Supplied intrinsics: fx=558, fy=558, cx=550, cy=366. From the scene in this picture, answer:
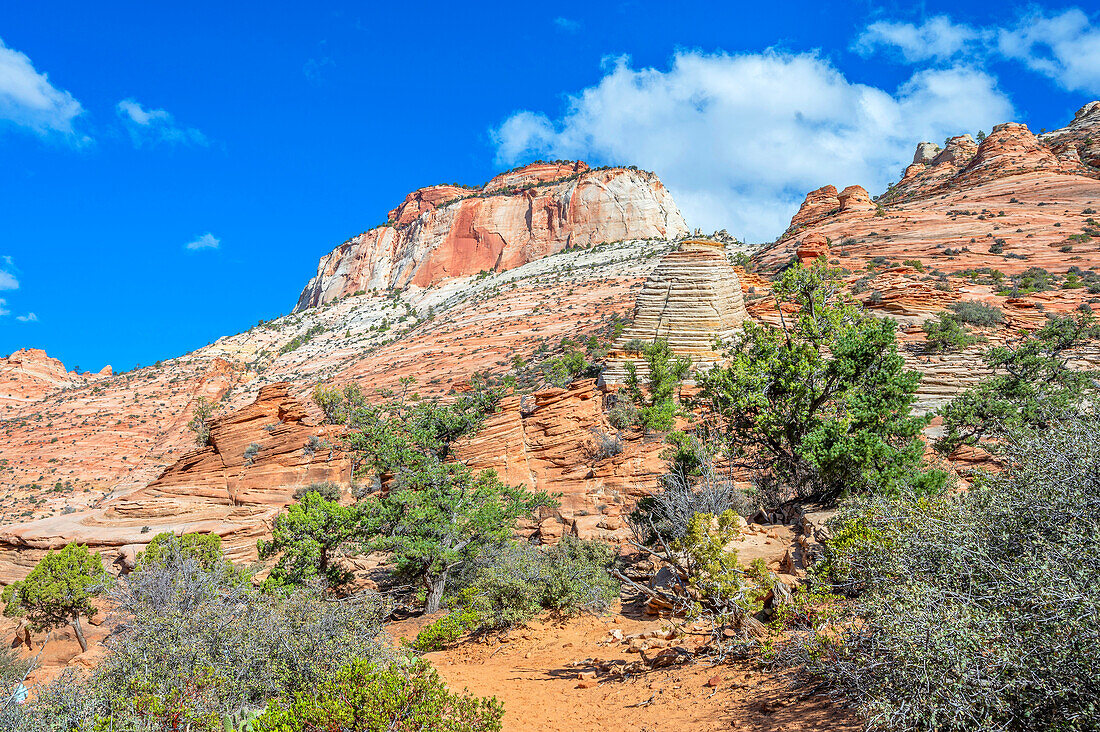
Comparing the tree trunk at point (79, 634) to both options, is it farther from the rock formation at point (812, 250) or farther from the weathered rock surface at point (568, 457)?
the rock formation at point (812, 250)

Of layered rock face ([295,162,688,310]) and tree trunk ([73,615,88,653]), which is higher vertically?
layered rock face ([295,162,688,310])

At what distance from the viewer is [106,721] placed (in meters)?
4.69

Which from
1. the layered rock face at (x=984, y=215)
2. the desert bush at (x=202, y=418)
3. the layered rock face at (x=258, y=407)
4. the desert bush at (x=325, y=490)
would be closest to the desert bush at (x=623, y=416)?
the layered rock face at (x=258, y=407)

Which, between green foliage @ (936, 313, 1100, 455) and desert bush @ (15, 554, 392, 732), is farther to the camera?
green foliage @ (936, 313, 1100, 455)

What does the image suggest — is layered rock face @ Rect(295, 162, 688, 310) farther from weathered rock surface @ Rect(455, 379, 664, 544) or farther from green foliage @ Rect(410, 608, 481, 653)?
green foliage @ Rect(410, 608, 481, 653)

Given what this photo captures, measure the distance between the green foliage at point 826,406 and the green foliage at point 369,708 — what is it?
23.9ft

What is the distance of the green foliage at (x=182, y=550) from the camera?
14.9 metres

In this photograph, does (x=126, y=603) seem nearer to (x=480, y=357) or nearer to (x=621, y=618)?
(x=621, y=618)

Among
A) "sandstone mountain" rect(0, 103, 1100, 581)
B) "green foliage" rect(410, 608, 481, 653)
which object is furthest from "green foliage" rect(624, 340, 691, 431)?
"green foliage" rect(410, 608, 481, 653)

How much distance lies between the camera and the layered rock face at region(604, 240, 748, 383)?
82.4ft

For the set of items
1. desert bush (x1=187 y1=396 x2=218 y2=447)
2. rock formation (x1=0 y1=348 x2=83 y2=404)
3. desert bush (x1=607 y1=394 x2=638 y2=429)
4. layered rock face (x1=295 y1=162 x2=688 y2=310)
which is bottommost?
desert bush (x1=607 y1=394 x2=638 y2=429)

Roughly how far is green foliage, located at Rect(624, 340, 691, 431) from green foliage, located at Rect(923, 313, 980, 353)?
855 centimetres

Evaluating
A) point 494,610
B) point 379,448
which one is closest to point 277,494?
point 379,448

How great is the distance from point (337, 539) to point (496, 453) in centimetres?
734
